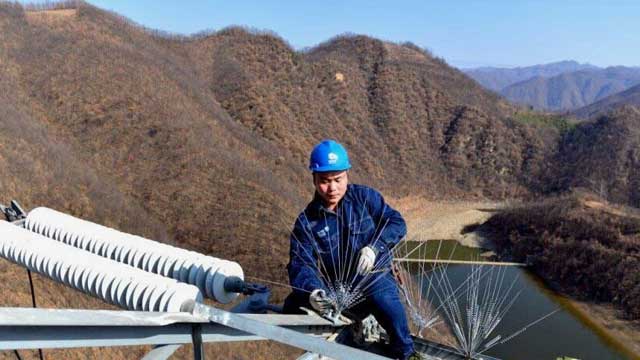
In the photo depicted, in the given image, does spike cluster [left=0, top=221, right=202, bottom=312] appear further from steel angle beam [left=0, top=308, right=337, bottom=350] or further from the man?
the man

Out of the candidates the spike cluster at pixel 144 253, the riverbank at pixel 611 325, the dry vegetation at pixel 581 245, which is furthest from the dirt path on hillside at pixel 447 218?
the spike cluster at pixel 144 253

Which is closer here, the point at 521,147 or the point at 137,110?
the point at 137,110

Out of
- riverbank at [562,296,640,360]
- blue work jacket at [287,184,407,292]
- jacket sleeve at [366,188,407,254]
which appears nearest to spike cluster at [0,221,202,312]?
blue work jacket at [287,184,407,292]

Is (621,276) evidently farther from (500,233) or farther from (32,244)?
(32,244)

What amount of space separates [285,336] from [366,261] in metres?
1.51

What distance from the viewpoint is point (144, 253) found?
3.89m

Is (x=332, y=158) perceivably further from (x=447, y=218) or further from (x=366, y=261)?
(x=447, y=218)

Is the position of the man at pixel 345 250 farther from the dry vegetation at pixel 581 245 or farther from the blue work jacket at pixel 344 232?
the dry vegetation at pixel 581 245

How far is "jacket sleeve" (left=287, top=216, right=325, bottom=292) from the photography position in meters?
3.52

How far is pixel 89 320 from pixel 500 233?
33949 millimetres

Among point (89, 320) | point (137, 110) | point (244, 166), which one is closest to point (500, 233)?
point (244, 166)

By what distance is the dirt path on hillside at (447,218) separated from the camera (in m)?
33.0

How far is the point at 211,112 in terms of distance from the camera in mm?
30609

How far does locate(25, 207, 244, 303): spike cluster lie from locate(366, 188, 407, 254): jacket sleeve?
3.74ft
